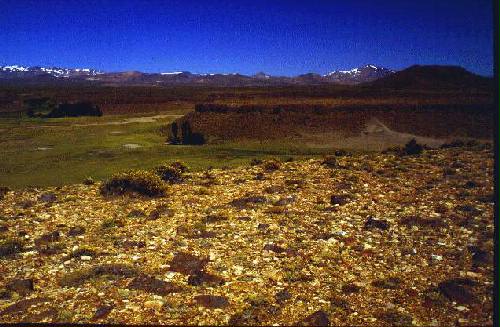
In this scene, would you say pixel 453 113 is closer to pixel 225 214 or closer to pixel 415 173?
pixel 415 173

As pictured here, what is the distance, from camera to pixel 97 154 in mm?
21000

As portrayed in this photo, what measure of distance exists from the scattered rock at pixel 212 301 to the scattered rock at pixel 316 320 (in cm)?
119

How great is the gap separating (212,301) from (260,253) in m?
1.90

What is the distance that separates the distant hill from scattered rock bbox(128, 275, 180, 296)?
3102cm

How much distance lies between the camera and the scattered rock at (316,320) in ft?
18.2

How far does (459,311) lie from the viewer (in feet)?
18.4

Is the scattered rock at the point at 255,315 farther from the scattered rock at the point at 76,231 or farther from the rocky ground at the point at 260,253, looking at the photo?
the scattered rock at the point at 76,231

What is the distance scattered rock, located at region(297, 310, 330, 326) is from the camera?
5559mm

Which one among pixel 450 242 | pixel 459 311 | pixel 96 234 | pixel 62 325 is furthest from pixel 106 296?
pixel 450 242

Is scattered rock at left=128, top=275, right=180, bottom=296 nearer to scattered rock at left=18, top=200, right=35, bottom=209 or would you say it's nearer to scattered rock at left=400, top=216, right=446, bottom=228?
scattered rock at left=400, top=216, right=446, bottom=228

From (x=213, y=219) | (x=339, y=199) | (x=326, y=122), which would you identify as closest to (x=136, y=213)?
(x=213, y=219)

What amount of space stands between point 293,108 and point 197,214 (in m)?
17.7

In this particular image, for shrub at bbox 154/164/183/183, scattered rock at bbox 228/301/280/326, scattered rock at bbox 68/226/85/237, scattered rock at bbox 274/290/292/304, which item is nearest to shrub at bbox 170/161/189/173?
shrub at bbox 154/164/183/183

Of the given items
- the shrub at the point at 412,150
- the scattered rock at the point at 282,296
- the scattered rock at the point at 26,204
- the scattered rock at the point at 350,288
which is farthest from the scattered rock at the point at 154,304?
the shrub at the point at 412,150
